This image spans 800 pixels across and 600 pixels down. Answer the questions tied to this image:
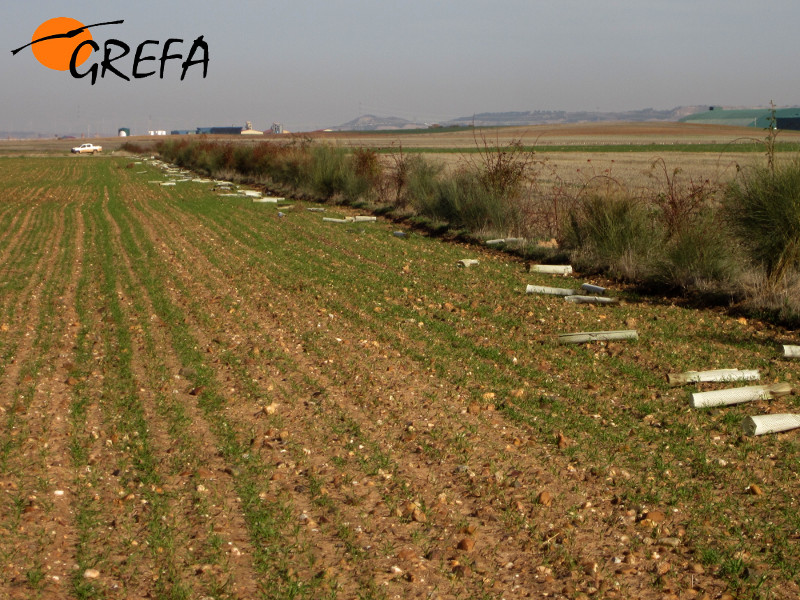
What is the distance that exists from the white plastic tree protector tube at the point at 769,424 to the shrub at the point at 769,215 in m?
4.26

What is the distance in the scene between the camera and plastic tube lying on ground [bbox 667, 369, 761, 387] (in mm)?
6805

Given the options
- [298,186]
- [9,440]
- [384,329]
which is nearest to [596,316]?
[384,329]

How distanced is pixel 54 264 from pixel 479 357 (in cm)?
837

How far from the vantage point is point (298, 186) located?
28047mm

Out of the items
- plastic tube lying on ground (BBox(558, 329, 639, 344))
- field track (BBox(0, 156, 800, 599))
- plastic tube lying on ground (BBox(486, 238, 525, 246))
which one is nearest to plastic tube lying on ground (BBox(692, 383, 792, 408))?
field track (BBox(0, 156, 800, 599))

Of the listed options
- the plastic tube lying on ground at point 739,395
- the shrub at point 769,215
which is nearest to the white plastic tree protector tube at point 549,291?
the shrub at point 769,215

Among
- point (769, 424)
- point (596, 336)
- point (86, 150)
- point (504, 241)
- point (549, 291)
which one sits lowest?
point (769, 424)

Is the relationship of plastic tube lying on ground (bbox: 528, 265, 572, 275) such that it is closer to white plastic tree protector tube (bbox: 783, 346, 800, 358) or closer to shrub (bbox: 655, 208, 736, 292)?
shrub (bbox: 655, 208, 736, 292)

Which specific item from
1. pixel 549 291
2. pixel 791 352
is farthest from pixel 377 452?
pixel 549 291

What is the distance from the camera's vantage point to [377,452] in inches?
212

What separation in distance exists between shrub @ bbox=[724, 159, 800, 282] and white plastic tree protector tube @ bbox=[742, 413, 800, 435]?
168 inches

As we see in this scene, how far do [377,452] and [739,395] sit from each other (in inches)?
120

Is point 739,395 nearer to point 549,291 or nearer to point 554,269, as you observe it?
point 549,291

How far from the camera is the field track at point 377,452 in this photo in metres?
3.97
